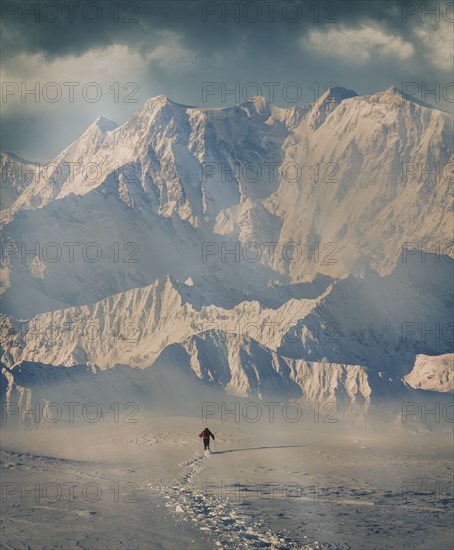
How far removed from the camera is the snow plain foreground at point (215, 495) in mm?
94688

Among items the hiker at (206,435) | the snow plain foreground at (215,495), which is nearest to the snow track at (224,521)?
the snow plain foreground at (215,495)

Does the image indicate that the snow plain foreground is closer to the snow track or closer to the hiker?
the snow track

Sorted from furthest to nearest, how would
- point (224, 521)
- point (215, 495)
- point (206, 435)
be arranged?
point (206, 435)
point (215, 495)
point (224, 521)

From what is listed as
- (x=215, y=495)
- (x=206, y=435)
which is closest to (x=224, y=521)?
(x=215, y=495)

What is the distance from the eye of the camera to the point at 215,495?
119 m

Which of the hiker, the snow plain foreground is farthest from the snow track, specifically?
the hiker

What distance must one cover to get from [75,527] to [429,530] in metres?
46.1

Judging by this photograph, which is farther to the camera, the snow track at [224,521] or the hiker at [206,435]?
the hiker at [206,435]

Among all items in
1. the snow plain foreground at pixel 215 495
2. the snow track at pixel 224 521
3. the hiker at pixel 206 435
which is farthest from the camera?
the hiker at pixel 206 435

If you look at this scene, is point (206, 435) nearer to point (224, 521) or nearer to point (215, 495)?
point (215, 495)

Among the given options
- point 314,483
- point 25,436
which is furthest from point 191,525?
point 25,436

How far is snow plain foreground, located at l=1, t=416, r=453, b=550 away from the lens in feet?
311

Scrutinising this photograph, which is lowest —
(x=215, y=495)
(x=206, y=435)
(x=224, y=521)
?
(x=224, y=521)

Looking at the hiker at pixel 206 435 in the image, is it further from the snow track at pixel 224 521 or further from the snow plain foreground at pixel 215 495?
the snow track at pixel 224 521
